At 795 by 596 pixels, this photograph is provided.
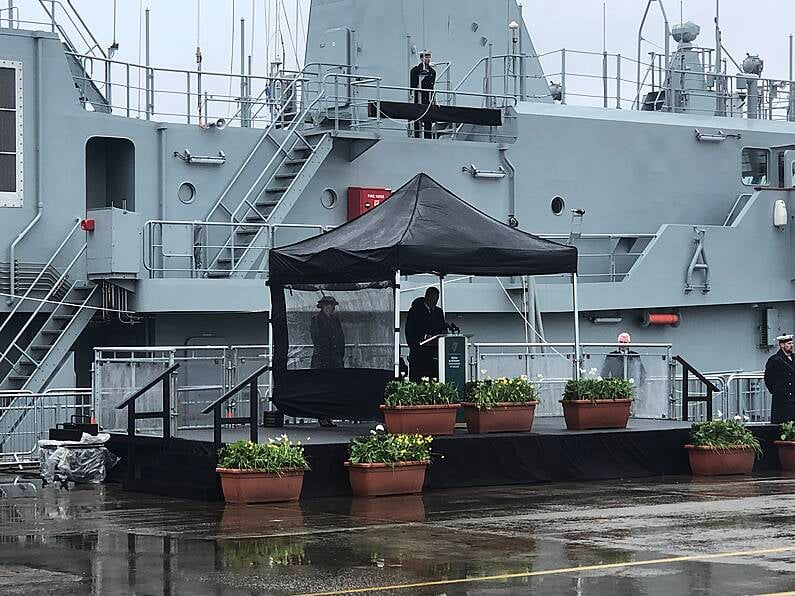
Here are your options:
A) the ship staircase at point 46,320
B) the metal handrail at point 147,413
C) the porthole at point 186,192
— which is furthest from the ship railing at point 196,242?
the metal handrail at point 147,413

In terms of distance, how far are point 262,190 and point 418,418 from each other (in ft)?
24.8

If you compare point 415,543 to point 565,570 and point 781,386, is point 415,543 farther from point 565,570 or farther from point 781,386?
point 781,386

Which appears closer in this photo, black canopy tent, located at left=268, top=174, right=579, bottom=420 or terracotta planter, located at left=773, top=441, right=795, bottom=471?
black canopy tent, located at left=268, top=174, right=579, bottom=420

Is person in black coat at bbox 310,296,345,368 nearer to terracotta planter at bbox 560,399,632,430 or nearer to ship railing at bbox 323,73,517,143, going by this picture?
terracotta planter at bbox 560,399,632,430

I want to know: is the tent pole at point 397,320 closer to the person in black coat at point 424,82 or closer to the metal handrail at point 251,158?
the metal handrail at point 251,158

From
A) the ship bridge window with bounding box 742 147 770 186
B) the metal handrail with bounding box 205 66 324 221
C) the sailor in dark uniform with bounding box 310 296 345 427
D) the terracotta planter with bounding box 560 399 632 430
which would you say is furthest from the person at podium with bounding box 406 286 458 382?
the ship bridge window with bounding box 742 147 770 186

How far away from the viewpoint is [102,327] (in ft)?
69.9

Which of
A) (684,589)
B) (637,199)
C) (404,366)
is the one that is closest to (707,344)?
(637,199)

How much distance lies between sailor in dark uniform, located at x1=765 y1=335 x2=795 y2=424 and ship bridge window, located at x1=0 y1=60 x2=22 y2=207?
10.5 metres

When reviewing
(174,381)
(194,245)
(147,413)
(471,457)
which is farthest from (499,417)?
(194,245)

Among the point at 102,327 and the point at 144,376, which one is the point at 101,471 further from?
the point at 102,327

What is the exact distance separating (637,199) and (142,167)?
916cm

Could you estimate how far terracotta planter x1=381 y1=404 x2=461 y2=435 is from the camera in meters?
15.5

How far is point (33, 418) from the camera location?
1845 centimetres
